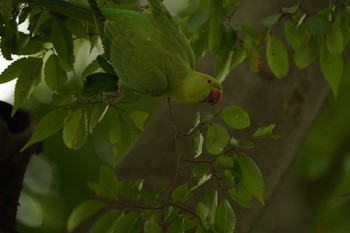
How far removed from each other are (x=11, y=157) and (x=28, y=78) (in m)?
0.31

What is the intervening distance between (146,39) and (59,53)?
31cm

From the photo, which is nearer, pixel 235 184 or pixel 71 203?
pixel 235 184

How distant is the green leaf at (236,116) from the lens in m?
2.20

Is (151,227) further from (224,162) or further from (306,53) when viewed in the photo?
(306,53)

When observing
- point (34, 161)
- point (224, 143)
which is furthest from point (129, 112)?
point (34, 161)

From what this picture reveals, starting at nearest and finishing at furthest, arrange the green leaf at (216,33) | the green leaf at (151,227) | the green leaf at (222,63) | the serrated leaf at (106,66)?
1. the green leaf at (151,227)
2. the serrated leaf at (106,66)
3. the green leaf at (216,33)
4. the green leaf at (222,63)

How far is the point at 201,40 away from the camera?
2781mm

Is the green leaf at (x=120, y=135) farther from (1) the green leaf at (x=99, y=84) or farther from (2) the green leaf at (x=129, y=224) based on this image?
(2) the green leaf at (x=129, y=224)

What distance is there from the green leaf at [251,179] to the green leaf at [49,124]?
1.85 feet

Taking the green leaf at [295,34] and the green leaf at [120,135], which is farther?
the green leaf at [295,34]

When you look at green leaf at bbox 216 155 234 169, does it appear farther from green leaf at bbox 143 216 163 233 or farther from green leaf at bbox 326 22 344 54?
green leaf at bbox 326 22 344 54

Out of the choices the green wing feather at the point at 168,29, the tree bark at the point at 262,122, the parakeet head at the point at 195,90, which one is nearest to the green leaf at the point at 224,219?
the parakeet head at the point at 195,90

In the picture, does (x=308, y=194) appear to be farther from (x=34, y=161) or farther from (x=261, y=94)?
(x=34, y=161)

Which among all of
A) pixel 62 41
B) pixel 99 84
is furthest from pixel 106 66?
pixel 62 41
